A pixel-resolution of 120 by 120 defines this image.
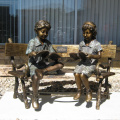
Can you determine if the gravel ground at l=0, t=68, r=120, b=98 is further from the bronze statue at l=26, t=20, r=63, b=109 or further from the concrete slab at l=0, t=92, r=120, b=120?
the bronze statue at l=26, t=20, r=63, b=109

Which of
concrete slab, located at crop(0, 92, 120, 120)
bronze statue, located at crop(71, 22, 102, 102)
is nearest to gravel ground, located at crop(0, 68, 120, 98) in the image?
concrete slab, located at crop(0, 92, 120, 120)

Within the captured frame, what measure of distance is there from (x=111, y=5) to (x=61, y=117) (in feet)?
13.6

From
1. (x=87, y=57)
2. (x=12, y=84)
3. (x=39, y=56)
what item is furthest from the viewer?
(x=12, y=84)

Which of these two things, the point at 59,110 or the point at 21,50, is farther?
the point at 21,50

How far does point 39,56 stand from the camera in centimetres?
317

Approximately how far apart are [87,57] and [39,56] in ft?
2.44

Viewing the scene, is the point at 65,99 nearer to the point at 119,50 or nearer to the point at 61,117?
the point at 61,117

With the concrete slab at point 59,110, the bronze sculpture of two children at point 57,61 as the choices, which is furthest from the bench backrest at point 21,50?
the concrete slab at point 59,110

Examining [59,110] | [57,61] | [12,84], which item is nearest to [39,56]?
[57,61]

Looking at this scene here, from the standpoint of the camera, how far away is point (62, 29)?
5938 millimetres

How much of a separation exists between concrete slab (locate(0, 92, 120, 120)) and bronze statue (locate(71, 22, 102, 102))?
22 cm

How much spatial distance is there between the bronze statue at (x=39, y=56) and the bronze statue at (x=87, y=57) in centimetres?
35

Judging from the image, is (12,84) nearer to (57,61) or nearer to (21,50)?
(21,50)

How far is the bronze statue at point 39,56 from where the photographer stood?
294 cm
